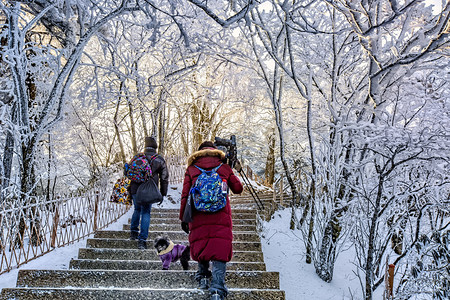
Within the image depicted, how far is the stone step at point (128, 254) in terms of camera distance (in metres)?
4.65

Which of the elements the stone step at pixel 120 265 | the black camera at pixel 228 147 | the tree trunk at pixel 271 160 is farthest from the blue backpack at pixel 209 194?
the tree trunk at pixel 271 160

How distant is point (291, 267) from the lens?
5762 mm

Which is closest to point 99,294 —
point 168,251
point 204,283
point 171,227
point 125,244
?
point 204,283

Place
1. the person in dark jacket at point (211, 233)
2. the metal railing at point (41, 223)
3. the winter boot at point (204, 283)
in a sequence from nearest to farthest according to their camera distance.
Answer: the person in dark jacket at point (211, 233) → the winter boot at point (204, 283) → the metal railing at point (41, 223)

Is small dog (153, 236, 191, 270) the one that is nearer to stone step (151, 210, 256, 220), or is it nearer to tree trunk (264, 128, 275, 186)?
stone step (151, 210, 256, 220)

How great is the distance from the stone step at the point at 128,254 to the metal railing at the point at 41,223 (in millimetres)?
780

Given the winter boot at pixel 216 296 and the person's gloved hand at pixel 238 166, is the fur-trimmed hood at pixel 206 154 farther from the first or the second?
the winter boot at pixel 216 296

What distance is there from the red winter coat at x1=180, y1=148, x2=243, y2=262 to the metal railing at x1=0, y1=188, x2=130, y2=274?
259 centimetres

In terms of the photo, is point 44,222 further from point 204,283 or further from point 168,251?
point 204,283

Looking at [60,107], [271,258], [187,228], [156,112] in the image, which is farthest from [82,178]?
[187,228]

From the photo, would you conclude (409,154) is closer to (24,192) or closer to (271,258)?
(271,258)

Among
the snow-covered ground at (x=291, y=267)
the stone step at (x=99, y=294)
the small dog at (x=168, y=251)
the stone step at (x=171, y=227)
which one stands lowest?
the snow-covered ground at (x=291, y=267)

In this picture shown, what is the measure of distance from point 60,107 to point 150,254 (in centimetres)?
318

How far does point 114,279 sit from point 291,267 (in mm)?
3280
